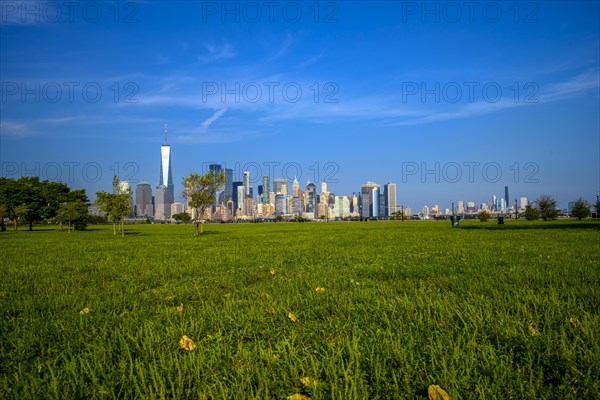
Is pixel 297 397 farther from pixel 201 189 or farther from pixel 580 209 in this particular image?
pixel 580 209

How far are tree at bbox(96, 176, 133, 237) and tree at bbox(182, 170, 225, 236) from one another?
8007mm

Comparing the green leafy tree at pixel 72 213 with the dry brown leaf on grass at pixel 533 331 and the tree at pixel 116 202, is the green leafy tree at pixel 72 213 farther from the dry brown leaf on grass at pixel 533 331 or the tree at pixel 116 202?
the dry brown leaf on grass at pixel 533 331

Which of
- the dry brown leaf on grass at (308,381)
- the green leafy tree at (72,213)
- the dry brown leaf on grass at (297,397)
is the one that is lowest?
the dry brown leaf on grass at (297,397)

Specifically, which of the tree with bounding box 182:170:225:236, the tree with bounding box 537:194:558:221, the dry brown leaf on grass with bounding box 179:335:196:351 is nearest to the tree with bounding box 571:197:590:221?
the tree with bounding box 537:194:558:221

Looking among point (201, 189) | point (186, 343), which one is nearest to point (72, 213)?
point (201, 189)

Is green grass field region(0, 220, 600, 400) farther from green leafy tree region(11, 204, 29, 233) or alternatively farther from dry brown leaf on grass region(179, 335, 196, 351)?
green leafy tree region(11, 204, 29, 233)

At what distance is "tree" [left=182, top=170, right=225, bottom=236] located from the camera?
50125mm

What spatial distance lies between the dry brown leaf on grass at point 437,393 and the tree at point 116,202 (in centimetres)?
5152

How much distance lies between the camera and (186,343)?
4.04 m

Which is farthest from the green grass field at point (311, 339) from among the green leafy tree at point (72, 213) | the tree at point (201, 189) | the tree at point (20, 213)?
the tree at point (20, 213)

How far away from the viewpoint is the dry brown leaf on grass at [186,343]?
157 inches

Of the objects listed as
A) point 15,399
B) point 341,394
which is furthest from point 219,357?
point 15,399

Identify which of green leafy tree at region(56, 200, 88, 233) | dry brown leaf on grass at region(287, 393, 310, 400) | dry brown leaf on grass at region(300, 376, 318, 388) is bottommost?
dry brown leaf on grass at region(287, 393, 310, 400)

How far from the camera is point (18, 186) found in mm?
73812
